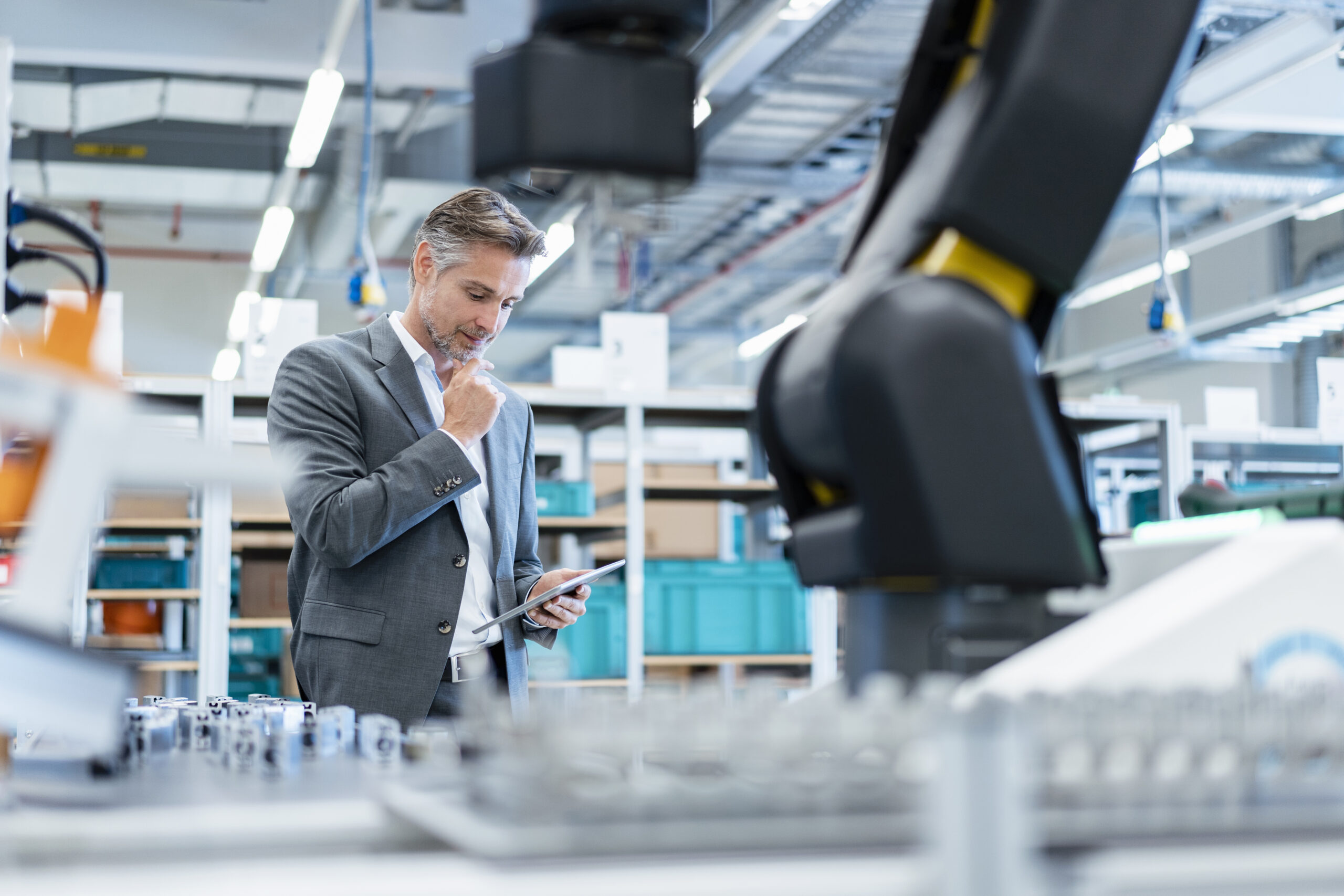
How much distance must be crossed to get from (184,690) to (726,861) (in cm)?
413

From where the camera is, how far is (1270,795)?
2.01 feet

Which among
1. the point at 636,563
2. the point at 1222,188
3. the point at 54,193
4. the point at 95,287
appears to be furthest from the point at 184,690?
the point at 1222,188

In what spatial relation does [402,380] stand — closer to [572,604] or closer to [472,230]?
[472,230]

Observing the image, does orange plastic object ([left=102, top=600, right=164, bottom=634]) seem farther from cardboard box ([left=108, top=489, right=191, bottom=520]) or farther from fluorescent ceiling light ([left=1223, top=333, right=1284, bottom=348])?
fluorescent ceiling light ([left=1223, top=333, right=1284, bottom=348])

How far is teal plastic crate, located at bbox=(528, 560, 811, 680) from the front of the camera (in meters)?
4.39

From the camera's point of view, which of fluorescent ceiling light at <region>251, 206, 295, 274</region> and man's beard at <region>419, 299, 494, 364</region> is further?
fluorescent ceiling light at <region>251, 206, 295, 274</region>

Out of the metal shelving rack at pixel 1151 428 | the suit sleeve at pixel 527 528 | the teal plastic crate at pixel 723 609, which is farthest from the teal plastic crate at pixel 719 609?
the suit sleeve at pixel 527 528

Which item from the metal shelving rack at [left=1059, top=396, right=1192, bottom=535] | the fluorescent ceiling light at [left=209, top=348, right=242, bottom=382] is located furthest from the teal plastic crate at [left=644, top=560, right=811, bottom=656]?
the fluorescent ceiling light at [left=209, top=348, right=242, bottom=382]

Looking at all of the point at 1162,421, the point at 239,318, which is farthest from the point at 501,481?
the point at 239,318

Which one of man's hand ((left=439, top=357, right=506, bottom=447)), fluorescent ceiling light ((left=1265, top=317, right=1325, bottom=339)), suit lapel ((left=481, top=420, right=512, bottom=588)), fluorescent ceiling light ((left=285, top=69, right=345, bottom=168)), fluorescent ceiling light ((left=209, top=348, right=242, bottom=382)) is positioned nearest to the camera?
man's hand ((left=439, top=357, right=506, bottom=447))

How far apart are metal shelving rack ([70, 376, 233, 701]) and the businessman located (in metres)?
2.06

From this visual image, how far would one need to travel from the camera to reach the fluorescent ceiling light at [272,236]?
7406 millimetres

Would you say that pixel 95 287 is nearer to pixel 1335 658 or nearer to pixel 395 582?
pixel 395 582

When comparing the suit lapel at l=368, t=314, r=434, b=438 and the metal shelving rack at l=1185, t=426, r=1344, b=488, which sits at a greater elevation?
the metal shelving rack at l=1185, t=426, r=1344, b=488
